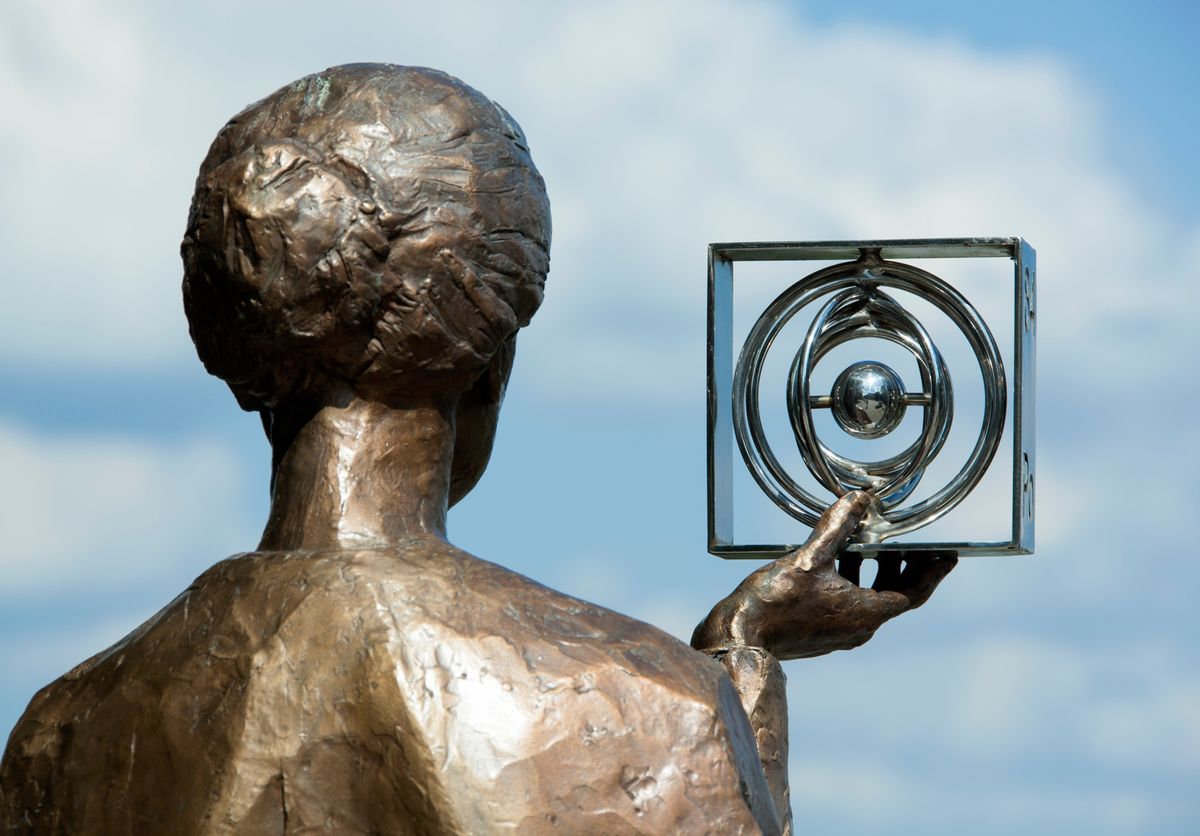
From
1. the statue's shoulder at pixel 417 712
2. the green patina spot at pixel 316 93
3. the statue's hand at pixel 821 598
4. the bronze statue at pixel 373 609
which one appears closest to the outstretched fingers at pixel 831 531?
the statue's hand at pixel 821 598

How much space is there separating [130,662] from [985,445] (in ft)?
8.78

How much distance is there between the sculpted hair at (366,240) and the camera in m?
5.16

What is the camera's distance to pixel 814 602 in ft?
21.9

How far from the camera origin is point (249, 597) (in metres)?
5.14

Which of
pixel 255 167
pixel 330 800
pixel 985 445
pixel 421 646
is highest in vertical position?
pixel 255 167

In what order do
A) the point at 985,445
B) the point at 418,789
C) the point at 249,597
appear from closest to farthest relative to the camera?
→ the point at 418,789, the point at 249,597, the point at 985,445

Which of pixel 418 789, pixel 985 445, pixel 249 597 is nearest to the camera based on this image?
pixel 418 789

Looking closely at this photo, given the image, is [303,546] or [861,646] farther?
[861,646]

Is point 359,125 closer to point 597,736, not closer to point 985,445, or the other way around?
point 597,736

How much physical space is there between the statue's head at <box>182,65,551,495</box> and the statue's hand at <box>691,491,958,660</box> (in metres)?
1.47

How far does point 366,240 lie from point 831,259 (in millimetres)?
2210

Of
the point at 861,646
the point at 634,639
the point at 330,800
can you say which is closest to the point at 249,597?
the point at 330,800

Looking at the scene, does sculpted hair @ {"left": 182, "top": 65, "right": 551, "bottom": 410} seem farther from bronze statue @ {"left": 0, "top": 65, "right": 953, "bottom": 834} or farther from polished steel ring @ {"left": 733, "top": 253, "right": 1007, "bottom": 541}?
polished steel ring @ {"left": 733, "top": 253, "right": 1007, "bottom": 541}

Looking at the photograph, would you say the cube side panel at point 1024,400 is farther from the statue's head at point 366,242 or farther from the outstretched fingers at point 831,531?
the statue's head at point 366,242
